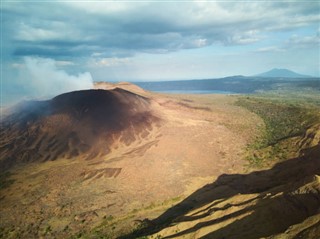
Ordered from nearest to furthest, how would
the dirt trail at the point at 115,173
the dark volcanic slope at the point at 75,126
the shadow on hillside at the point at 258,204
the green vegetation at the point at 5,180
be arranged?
the shadow on hillside at the point at 258,204
the dirt trail at the point at 115,173
the green vegetation at the point at 5,180
the dark volcanic slope at the point at 75,126

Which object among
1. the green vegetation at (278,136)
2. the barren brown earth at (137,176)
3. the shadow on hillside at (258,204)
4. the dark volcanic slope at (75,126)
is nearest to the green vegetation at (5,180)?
the barren brown earth at (137,176)

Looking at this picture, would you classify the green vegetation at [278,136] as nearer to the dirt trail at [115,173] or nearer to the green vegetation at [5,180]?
the dirt trail at [115,173]

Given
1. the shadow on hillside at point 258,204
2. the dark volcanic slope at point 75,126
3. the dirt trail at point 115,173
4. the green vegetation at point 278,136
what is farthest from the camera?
the dark volcanic slope at point 75,126

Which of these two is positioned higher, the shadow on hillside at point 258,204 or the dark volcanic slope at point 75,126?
the dark volcanic slope at point 75,126

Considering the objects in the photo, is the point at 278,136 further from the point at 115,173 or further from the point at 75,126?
the point at 75,126

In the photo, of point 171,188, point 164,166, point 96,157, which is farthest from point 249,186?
point 96,157

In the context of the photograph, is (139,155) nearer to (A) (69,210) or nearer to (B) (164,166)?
(B) (164,166)

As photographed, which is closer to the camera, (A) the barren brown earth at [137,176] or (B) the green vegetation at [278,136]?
(A) the barren brown earth at [137,176]
